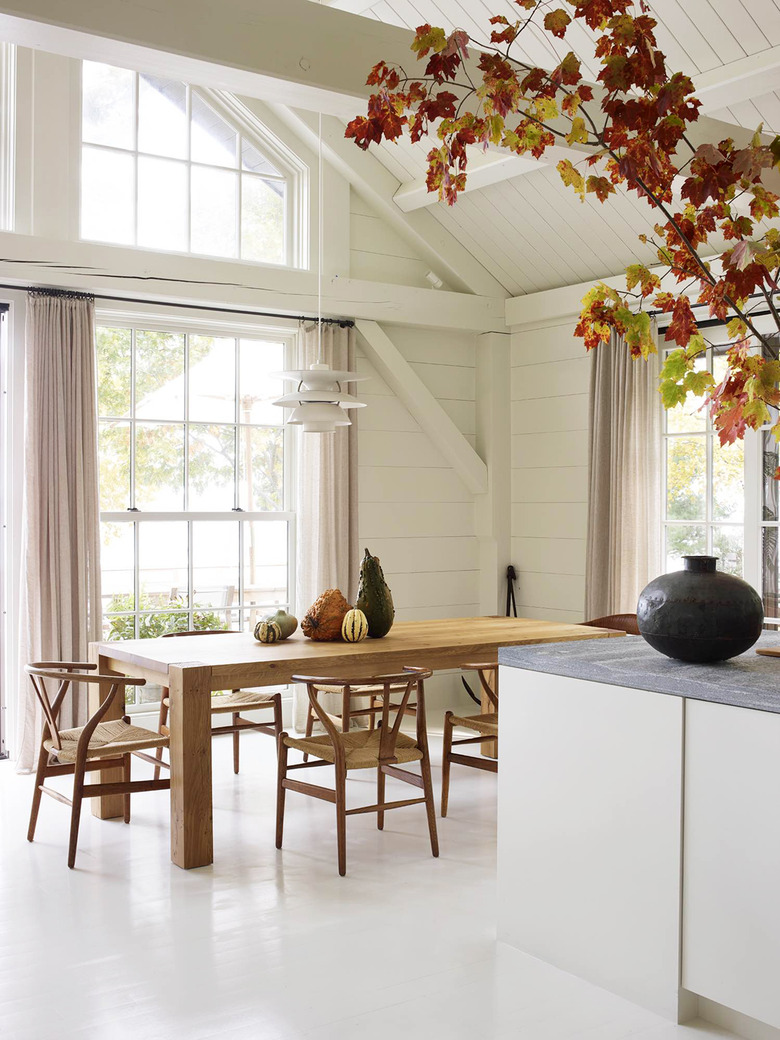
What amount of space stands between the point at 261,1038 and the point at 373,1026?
279mm

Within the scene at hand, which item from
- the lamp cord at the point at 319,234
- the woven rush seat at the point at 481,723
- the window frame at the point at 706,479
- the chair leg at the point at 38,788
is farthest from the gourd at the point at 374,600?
the window frame at the point at 706,479

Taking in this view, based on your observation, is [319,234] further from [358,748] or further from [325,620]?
[358,748]

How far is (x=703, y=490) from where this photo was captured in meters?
5.82

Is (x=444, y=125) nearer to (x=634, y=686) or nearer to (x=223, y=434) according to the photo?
(x=634, y=686)

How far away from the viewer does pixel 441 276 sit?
22.4 feet

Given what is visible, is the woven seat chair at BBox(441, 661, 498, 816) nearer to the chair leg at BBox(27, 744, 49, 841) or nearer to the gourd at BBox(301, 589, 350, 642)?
the gourd at BBox(301, 589, 350, 642)

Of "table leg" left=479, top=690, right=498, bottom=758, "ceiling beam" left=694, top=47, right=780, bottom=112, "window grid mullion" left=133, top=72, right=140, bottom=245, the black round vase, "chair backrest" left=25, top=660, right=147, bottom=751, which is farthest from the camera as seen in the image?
"window grid mullion" left=133, top=72, right=140, bottom=245

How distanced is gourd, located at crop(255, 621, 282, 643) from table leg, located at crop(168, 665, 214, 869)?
26.7 inches

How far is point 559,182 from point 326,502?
2271mm

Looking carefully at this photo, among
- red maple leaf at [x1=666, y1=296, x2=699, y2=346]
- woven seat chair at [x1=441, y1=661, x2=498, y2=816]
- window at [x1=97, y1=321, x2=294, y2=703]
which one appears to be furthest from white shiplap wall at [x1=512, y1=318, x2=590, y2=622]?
red maple leaf at [x1=666, y1=296, x2=699, y2=346]

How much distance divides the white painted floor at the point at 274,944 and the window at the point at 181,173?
10.7 ft

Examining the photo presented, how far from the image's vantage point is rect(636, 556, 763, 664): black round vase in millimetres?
2732

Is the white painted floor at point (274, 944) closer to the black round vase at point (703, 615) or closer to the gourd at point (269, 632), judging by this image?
the gourd at point (269, 632)

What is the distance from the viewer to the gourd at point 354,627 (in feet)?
14.8
